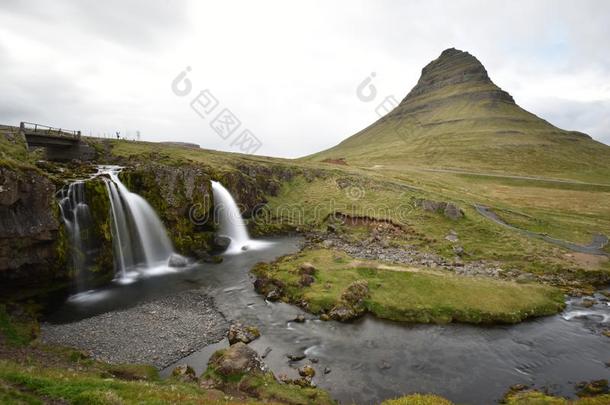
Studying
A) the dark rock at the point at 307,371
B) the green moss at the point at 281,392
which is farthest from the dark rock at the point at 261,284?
the green moss at the point at 281,392

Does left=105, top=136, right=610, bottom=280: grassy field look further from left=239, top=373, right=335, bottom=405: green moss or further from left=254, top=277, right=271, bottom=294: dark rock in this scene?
left=239, top=373, right=335, bottom=405: green moss

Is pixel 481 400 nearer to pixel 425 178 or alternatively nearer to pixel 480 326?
pixel 480 326

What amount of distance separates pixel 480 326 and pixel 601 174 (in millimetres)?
160740

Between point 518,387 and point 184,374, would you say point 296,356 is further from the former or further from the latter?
point 518,387

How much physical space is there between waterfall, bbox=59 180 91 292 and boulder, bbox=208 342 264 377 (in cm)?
2175

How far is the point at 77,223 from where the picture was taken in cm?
3622

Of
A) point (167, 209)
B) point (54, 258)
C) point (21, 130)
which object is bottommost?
point (54, 258)

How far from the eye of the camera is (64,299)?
31.5 metres

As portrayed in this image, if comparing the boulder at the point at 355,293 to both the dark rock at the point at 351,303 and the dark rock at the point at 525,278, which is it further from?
the dark rock at the point at 525,278

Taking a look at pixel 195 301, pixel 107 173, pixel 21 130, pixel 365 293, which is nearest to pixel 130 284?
pixel 195 301

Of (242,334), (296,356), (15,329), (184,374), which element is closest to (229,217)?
(242,334)

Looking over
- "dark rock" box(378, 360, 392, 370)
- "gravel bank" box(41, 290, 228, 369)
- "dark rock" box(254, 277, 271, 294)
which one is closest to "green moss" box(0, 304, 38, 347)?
"gravel bank" box(41, 290, 228, 369)

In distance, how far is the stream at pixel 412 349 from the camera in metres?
21.6

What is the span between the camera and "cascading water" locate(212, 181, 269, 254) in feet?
181
